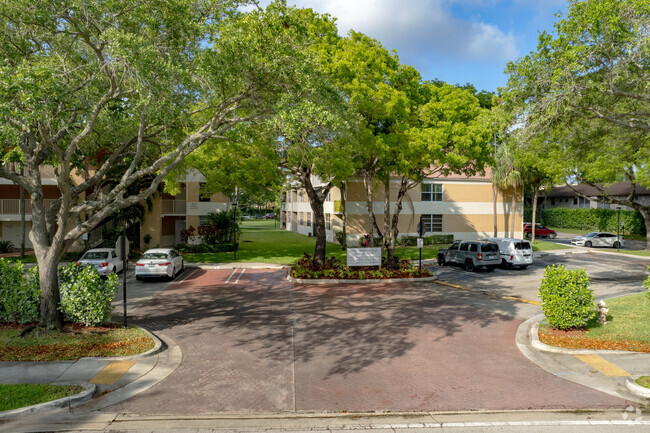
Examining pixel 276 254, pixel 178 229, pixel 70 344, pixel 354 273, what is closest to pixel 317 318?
pixel 70 344

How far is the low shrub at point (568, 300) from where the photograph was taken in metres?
10.7

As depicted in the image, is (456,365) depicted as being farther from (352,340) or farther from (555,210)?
(555,210)

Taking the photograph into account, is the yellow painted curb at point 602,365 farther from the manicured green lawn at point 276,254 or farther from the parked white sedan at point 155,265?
the parked white sedan at point 155,265

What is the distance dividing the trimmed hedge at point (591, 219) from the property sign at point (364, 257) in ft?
134

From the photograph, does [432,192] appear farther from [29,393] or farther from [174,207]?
[29,393]

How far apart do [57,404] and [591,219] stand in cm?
5902

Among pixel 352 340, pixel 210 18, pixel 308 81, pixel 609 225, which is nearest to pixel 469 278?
pixel 352 340

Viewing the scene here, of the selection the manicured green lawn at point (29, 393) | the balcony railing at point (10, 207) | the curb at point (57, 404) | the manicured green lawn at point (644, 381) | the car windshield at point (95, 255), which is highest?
the balcony railing at point (10, 207)

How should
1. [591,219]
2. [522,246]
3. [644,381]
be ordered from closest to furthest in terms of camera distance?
1. [644,381]
2. [522,246]
3. [591,219]

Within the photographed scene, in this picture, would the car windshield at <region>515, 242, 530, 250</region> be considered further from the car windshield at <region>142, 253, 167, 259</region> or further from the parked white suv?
the car windshield at <region>142, 253, 167, 259</region>

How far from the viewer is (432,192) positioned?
35.4m

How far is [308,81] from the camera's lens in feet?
37.6

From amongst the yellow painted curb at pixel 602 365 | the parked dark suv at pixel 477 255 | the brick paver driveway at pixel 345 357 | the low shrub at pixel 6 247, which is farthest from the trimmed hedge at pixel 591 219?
the low shrub at pixel 6 247

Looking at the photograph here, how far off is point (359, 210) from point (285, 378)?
25737mm
